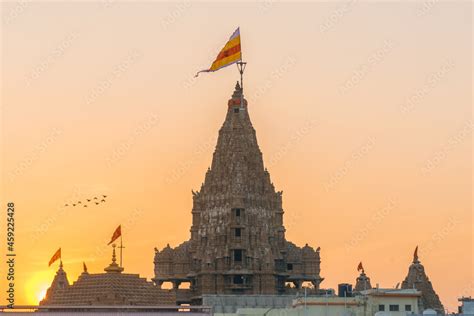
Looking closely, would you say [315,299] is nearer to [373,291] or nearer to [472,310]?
[373,291]

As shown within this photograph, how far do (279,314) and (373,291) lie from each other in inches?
485

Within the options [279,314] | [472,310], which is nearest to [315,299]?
[279,314]

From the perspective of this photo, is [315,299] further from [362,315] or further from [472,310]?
[472,310]

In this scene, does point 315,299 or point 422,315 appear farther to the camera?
point 315,299

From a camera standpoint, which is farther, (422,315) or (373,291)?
(373,291)

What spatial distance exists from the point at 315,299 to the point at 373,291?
7.16 meters

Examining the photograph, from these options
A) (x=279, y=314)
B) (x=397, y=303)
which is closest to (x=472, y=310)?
(x=397, y=303)

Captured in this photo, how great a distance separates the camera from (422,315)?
578ft

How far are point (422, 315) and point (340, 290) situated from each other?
78.9ft

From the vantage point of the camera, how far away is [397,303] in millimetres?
190500

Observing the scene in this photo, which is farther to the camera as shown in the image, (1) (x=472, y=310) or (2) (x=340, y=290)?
(2) (x=340, y=290)

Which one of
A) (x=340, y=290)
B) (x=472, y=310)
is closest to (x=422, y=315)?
(x=472, y=310)

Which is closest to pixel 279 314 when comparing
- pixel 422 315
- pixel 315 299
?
pixel 315 299

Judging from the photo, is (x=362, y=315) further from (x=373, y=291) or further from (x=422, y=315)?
(x=422, y=315)
